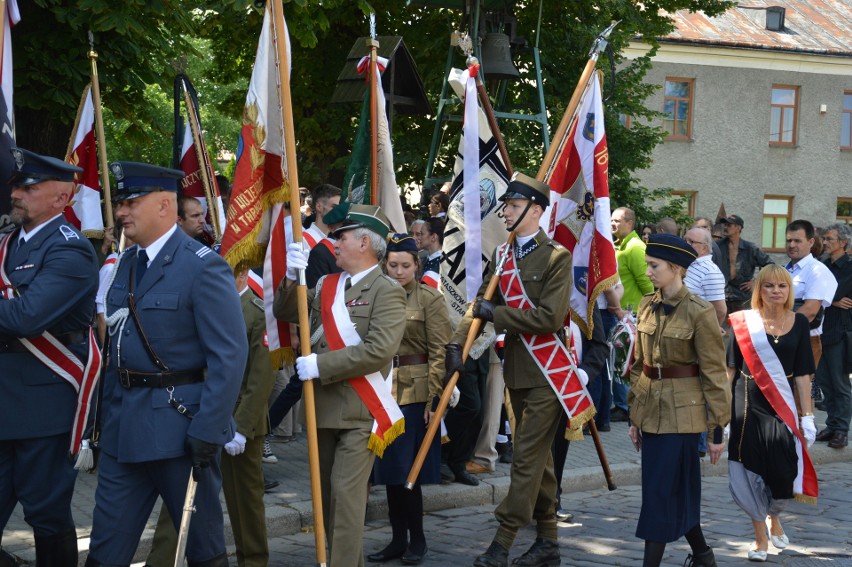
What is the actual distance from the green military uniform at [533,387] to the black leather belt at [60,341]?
A: 7.69ft

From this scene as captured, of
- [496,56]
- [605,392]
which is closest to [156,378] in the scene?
[496,56]

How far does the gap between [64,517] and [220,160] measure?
31.0 m

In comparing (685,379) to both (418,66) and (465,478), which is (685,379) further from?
(418,66)

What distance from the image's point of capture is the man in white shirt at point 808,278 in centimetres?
1049

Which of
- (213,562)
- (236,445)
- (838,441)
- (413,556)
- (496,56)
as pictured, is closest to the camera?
(213,562)

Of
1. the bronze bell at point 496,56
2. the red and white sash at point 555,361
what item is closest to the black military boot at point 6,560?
the red and white sash at point 555,361

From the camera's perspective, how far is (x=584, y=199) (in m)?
7.71

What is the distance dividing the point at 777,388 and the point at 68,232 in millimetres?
4619

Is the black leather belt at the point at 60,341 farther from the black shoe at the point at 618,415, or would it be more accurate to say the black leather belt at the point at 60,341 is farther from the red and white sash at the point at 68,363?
the black shoe at the point at 618,415

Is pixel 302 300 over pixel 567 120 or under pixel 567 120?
under

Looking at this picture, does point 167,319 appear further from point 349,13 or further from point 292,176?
point 349,13

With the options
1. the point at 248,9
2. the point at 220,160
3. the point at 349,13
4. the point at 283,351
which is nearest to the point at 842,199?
the point at 220,160

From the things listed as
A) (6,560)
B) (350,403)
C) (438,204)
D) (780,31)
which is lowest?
(6,560)

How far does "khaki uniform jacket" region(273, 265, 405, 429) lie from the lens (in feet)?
18.1
